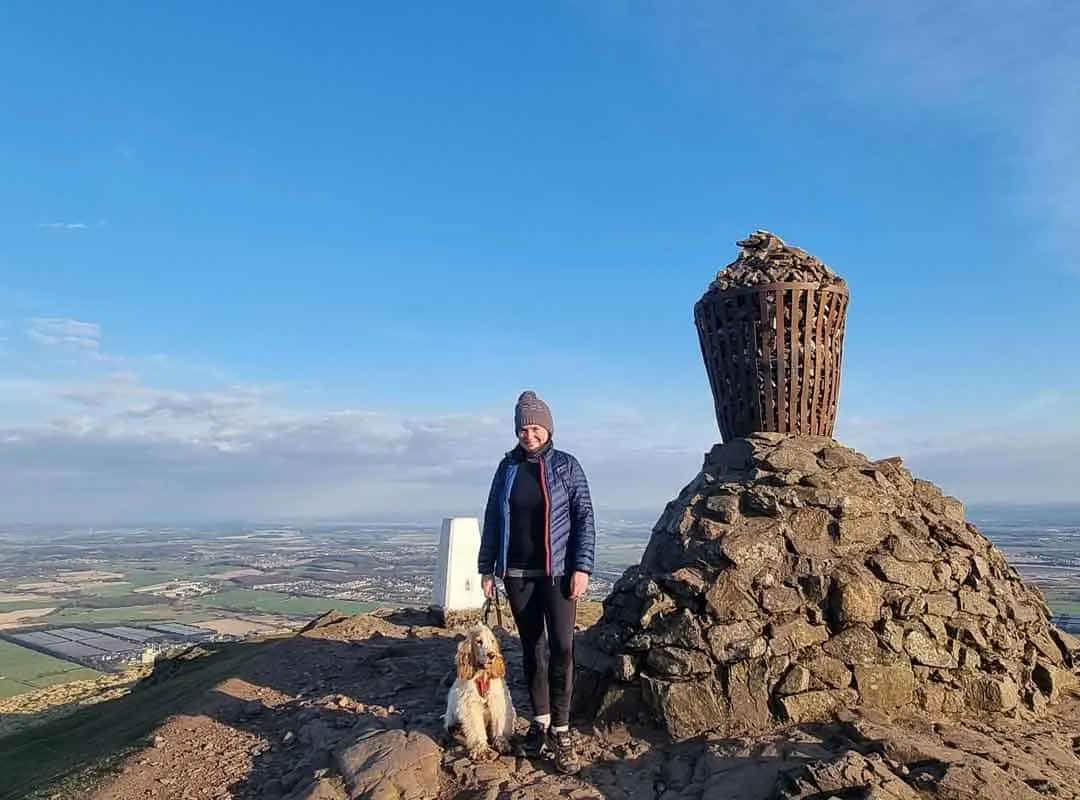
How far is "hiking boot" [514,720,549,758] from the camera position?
4895 millimetres

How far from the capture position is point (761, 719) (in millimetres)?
5047

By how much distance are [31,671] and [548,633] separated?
23.8m

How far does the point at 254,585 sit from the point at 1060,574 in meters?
43.4

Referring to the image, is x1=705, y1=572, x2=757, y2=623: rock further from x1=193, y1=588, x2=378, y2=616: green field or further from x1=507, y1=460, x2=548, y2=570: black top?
x1=193, y1=588, x2=378, y2=616: green field

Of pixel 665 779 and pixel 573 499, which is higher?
pixel 573 499

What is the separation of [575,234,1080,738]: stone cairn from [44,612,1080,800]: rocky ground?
0.25 metres

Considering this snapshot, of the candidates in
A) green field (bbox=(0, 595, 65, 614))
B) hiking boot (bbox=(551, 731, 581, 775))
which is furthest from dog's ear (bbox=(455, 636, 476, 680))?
green field (bbox=(0, 595, 65, 614))

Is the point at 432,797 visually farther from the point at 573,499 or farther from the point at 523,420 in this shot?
the point at 523,420

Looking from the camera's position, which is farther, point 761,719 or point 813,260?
point 813,260

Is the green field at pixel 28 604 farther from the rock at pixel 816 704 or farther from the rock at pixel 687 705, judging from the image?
the rock at pixel 816 704

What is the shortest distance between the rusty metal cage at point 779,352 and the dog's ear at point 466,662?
369 centimetres

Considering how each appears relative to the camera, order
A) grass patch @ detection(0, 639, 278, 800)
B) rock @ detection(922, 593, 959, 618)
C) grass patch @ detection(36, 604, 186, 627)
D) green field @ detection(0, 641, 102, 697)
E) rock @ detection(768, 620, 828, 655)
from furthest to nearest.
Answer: grass patch @ detection(36, 604, 186, 627), green field @ detection(0, 641, 102, 697), grass patch @ detection(0, 639, 278, 800), rock @ detection(922, 593, 959, 618), rock @ detection(768, 620, 828, 655)

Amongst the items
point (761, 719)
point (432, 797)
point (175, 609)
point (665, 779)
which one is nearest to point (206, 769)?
point (432, 797)

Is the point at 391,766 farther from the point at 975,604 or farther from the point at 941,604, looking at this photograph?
the point at 975,604
